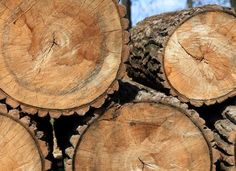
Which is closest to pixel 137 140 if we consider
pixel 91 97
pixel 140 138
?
pixel 140 138

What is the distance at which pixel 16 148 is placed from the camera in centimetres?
330

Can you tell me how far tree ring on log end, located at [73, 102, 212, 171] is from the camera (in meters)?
3.41

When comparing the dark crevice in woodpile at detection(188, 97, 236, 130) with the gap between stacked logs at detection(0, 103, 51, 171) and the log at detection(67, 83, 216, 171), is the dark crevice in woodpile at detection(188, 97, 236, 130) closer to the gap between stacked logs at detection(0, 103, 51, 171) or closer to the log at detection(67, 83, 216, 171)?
the log at detection(67, 83, 216, 171)

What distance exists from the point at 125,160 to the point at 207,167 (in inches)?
24.5

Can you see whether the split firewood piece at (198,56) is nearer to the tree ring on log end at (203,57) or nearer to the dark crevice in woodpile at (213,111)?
the tree ring on log end at (203,57)

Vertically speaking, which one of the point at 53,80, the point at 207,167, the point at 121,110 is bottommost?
the point at 207,167

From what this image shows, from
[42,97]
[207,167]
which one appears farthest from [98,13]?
[207,167]

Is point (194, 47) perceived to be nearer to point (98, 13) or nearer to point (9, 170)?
point (98, 13)

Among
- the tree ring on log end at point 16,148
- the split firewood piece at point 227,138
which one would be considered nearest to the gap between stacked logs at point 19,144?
the tree ring on log end at point 16,148

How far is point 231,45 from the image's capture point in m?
3.95

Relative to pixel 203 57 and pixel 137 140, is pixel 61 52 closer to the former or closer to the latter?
pixel 137 140

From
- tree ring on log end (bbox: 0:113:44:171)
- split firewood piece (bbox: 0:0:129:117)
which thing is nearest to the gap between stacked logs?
tree ring on log end (bbox: 0:113:44:171)

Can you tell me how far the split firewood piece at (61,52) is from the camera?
3.25 m

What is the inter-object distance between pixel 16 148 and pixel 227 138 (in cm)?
153
